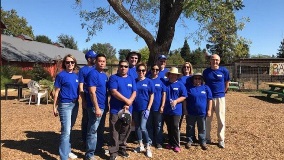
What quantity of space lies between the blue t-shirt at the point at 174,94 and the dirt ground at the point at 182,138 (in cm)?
81

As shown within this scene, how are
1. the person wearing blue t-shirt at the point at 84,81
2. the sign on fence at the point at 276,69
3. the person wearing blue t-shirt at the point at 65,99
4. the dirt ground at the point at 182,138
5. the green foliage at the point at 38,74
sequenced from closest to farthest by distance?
the person wearing blue t-shirt at the point at 65,99 → the person wearing blue t-shirt at the point at 84,81 → the dirt ground at the point at 182,138 → the sign on fence at the point at 276,69 → the green foliage at the point at 38,74

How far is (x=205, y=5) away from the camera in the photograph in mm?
8938

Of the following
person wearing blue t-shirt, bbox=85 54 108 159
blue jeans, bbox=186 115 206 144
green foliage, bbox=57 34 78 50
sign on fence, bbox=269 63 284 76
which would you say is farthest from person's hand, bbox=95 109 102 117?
green foliage, bbox=57 34 78 50

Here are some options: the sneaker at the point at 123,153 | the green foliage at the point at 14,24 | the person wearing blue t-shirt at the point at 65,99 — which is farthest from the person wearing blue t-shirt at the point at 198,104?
the green foliage at the point at 14,24

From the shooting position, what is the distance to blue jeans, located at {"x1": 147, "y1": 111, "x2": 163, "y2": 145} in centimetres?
583

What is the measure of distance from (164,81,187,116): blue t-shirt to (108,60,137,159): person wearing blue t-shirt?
3.09 feet

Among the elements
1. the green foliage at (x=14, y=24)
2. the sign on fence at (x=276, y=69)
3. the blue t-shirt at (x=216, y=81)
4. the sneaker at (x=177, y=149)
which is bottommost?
the sneaker at (x=177, y=149)

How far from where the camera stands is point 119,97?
493 centimetres

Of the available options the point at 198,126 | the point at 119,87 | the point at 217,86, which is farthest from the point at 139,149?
the point at 217,86

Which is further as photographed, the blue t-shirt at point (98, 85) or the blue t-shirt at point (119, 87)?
the blue t-shirt at point (119, 87)

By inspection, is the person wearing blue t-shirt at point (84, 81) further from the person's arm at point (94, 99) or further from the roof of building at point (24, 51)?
the roof of building at point (24, 51)

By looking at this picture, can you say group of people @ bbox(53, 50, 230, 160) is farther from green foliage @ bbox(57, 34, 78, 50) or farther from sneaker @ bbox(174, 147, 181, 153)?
green foliage @ bbox(57, 34, 78, 50)

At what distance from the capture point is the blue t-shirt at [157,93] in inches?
225

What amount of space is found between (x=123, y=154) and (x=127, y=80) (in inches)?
55.7
